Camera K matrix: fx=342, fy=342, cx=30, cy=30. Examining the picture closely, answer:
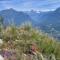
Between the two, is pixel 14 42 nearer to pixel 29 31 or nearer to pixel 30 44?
pixel 30 44

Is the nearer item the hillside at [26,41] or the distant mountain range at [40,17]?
the hillside at [26,41]

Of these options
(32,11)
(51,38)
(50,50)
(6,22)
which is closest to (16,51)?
(50,50)

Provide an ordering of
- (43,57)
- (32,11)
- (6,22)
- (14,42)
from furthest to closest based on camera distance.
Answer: (32,11) < (6,22) < (14,42) < (43,57)

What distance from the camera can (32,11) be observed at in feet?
39.2

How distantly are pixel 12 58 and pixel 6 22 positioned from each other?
260 centimetres

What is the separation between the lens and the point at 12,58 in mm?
5695

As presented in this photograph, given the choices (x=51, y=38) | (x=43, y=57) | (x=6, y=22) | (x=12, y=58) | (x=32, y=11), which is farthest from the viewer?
(x=32, y=11)

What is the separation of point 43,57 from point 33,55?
0.63 feet

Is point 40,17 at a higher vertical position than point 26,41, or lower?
lower

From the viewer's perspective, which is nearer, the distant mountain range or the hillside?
the hillside

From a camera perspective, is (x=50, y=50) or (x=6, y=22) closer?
(x=50, y=50)

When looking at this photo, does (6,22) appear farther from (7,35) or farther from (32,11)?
(32,11)

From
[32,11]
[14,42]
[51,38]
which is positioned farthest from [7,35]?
[32,11]

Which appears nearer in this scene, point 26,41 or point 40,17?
point 26,41
